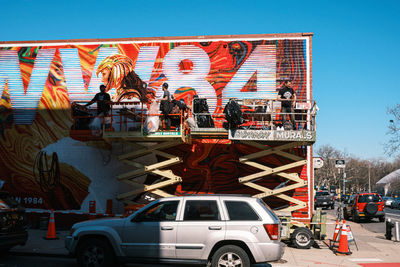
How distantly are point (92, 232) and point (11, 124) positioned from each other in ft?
33.6

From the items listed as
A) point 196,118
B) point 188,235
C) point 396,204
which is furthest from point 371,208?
point 396,204

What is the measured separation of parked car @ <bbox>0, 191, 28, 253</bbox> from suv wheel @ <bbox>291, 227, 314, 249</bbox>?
768 cm

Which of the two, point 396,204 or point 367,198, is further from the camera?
point 396,204

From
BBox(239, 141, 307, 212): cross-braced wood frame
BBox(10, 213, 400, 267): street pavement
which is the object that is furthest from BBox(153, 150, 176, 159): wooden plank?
BBox(10, 213, 400, 267): street pavement

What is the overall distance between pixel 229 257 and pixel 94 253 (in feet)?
9.25

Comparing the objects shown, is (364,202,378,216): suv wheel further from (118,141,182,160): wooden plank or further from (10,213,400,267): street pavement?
(118,141,182,160): wooden plank

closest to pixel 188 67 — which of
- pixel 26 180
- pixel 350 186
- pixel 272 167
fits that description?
pixel 272 167

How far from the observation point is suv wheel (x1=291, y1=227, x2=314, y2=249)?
11.6m

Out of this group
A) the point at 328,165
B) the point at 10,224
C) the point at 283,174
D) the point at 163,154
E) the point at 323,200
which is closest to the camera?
the point at 10,224

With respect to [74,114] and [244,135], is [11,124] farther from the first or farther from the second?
[244,135]

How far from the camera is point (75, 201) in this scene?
1513cm

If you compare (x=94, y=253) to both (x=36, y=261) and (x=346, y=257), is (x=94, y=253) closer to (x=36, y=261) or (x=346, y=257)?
(x=36, y=261)

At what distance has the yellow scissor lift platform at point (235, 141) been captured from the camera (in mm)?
12250

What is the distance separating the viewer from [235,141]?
12711 millimetres
